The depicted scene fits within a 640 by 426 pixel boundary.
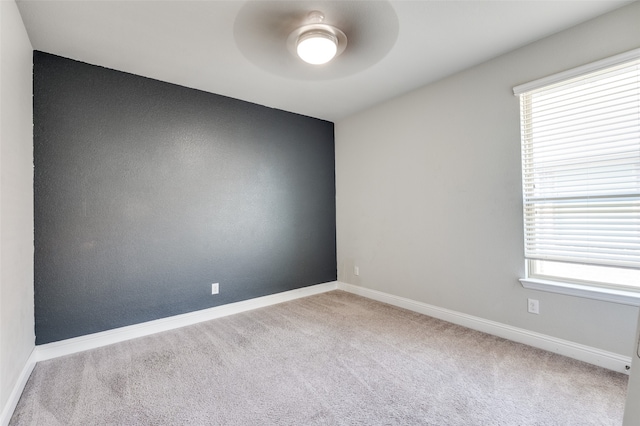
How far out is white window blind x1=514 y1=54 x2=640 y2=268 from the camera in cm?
198

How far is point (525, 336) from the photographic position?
7.99ft

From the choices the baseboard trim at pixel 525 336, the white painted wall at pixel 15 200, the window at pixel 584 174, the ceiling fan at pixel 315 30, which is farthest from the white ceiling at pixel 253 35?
the baseboard trim at pixel 525 336

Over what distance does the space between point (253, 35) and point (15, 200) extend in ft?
6.49

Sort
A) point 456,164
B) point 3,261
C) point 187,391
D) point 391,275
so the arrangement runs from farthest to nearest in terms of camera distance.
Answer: point 391,275 → point 456,164 → point 187,391 → point 3,261

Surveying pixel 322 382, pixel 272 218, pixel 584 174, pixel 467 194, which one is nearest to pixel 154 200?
pixel 272 218

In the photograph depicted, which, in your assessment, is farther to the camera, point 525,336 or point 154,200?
point 154,200

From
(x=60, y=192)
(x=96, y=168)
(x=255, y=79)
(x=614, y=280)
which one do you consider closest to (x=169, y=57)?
(x=255, y=79)

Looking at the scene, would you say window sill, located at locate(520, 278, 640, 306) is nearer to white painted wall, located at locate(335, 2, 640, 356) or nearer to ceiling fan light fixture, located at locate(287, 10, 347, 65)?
white painted wall, located at locate(335, 2, 640, 356)

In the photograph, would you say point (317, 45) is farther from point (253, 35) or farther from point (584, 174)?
point (584, 174)

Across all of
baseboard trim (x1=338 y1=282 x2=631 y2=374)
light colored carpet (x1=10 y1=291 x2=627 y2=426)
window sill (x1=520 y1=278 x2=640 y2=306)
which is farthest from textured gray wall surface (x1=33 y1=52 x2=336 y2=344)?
window sill (x1=520 y1=278 x2=640 y2=306)

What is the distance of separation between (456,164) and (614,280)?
1.49 meters

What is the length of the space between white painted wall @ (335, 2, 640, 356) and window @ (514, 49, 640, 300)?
104mm

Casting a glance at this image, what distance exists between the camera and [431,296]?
124 inches

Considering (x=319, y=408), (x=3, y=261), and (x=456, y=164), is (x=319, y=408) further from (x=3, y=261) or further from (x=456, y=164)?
(x=456, y=164)
